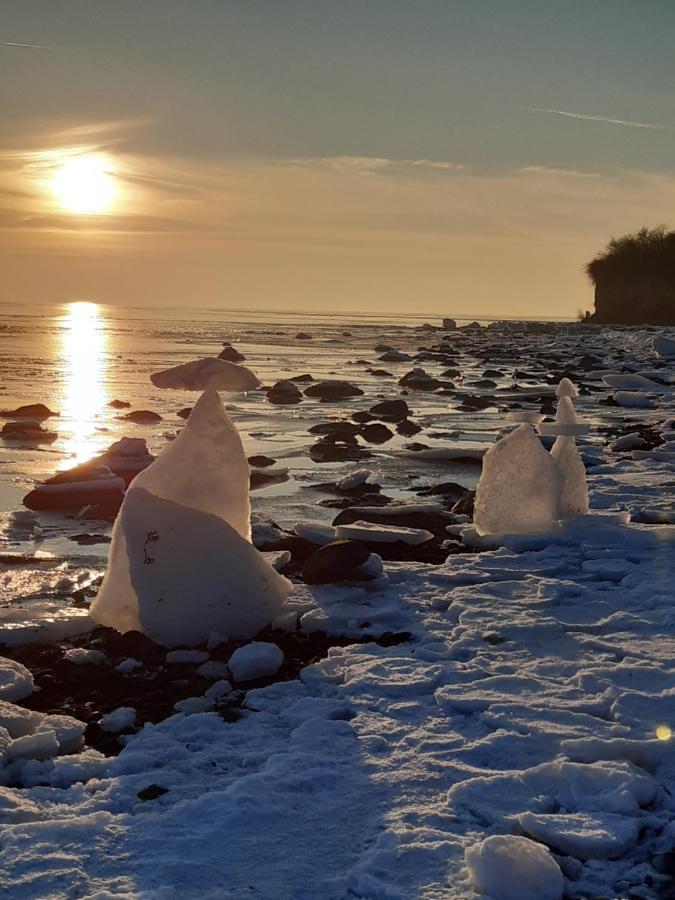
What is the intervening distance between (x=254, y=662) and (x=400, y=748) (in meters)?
0.88

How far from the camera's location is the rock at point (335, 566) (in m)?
5.09

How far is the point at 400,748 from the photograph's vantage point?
10.6ft

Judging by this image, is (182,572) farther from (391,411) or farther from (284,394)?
(284,394)

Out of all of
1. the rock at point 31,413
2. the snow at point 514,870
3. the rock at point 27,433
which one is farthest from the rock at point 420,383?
the snow at point 514,870

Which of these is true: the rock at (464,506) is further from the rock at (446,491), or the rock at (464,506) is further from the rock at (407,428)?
the rock at (407,428)

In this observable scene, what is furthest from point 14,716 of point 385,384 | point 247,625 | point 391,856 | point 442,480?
point 385,384

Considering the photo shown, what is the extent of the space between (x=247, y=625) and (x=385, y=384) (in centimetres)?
1556

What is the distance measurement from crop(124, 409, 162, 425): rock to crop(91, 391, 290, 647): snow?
319 inches

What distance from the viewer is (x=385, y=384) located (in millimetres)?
19656

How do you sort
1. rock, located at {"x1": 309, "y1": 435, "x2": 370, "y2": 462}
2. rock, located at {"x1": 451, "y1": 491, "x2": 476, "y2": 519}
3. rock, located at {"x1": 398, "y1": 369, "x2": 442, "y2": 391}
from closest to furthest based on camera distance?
rock, located at {"x1": 451, "y1": 491, "x2": 476, "y2": 519}
rock, located at {"x1": 309, "y1": 435, "x2": 370, "y2": 462}
rock, located at {"x1": 398, "y1": 369, "x2": 442, "y2": 391}

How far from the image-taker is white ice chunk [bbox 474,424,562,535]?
19.3 ft

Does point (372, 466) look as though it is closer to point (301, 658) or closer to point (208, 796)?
point (301, 658)

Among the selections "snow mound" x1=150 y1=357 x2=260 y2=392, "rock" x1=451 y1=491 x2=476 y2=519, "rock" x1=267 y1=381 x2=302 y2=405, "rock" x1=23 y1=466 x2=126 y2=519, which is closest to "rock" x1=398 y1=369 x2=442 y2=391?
"rock" x1=267 y1=381 x2=302 y2=405

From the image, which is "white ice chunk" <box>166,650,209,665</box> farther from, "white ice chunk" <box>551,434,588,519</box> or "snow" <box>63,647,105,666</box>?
"white ice chunk" <box>551,434,588,519</box>
